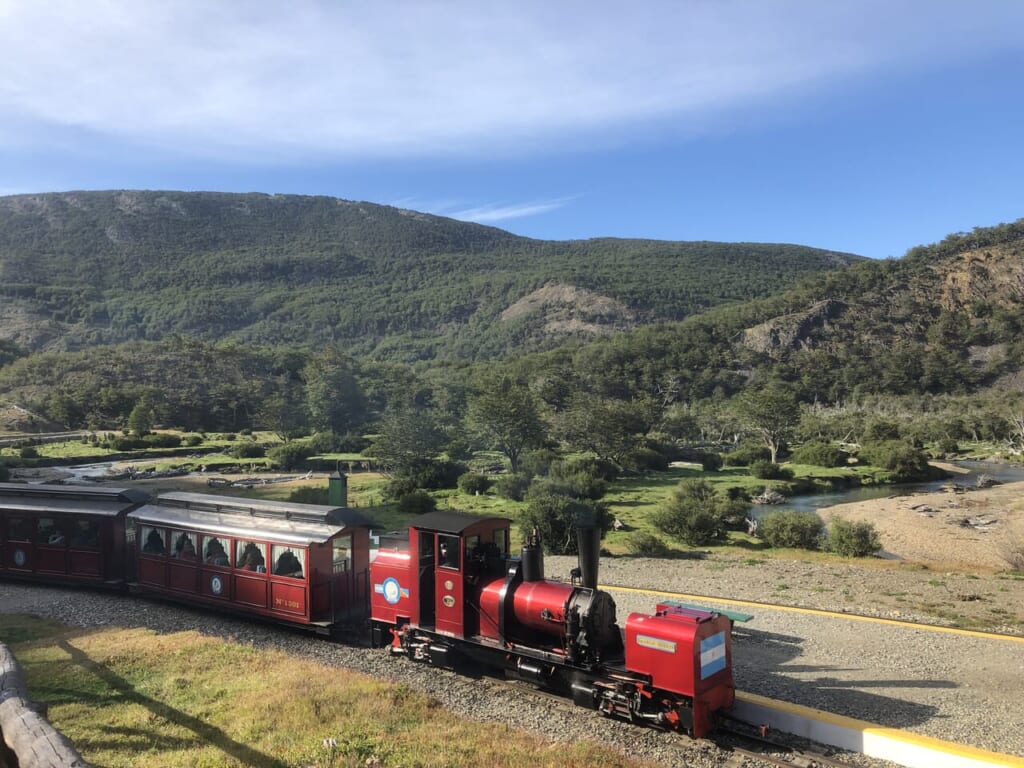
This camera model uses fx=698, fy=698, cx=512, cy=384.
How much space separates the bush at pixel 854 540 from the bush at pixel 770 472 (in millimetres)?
24352

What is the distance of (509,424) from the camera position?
51.3 metres

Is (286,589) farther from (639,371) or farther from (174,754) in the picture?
(639,371)

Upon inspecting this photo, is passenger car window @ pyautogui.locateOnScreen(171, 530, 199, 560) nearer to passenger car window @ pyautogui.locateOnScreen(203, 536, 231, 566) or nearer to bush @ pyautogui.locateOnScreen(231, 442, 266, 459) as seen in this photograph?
passenger car window @ pyautogui.locateOnScreen(203, 536, 231, 566)

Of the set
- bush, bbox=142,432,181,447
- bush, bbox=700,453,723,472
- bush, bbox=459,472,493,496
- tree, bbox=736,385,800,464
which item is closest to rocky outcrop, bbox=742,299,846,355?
tree, bbox=736,385,800,464

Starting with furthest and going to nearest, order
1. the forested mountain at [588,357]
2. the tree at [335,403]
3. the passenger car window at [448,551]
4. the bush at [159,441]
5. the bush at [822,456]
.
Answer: the forested mountain at [588,357] < the tree at [335,403] < the bush at [159,441] < the bush at [822,456] < the passenger car window at [448,551]

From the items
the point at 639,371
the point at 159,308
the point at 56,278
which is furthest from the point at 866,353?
the point at 56,278

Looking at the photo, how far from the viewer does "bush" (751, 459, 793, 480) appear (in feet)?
159

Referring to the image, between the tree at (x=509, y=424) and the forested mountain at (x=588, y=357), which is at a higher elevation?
the forested mountain at (x=588, y=357)

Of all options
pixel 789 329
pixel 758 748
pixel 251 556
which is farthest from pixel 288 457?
pixel 789 329

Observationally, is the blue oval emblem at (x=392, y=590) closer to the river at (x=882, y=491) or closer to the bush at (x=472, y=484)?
the bush at (x=472, y=484)

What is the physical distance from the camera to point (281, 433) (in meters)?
68.2

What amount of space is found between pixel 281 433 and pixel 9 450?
909 inches

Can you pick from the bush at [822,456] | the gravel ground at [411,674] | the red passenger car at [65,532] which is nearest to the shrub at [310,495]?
the red passenger car at [65,532]

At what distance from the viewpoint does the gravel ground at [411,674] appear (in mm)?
8734
